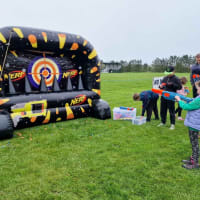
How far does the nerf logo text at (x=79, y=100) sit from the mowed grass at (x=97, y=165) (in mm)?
1118

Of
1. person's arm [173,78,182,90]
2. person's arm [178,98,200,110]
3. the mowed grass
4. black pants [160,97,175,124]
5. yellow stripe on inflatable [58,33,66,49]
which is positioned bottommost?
the mowed grass

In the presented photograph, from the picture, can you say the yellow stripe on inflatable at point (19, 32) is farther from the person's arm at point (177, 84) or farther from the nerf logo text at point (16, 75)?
the person's arm at point (177, 84)

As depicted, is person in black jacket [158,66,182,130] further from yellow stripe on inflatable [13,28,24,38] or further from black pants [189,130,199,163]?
yellow stripe on inflatable [13,28,24,38]

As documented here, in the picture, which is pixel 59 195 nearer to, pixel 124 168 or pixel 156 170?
pixel 124 168

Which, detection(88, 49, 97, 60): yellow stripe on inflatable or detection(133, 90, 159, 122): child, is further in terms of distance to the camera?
detection(88, 49, 97, 60): yellow stripe on inflatable

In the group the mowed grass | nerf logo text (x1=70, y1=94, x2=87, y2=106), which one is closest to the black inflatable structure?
nerf logo text (x1=70, y1=94, x2=87, y2=106)

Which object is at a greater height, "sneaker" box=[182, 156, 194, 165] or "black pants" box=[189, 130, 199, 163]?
"black pants" box=[189, 130, 199, 163]

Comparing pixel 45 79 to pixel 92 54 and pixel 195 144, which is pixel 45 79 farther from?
pixel 195 144

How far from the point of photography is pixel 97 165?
2.94m

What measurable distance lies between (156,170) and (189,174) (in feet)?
1.45

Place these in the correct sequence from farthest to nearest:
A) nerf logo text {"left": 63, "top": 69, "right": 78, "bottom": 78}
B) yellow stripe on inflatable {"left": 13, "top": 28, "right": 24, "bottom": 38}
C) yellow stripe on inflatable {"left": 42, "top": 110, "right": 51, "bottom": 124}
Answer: nerf logo text {"left": 63, "top": 69, "right": 78, "bottom": 78} → yellow stripe on inflatable {"left": 42, "top": 110, "right": 51, "bottom": 124} → yellow stripe on inflatable {"left": 13, "top": 28, "right": 24, "bottom": 38}

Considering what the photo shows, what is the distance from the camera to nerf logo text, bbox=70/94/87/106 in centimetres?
557

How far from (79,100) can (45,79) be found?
3.69 ft

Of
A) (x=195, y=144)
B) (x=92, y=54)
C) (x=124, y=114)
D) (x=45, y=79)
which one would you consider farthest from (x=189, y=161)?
Answer: (x=45, y=79)
